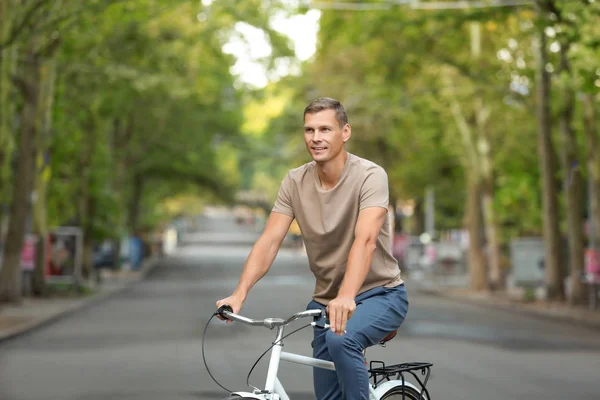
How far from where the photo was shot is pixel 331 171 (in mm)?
5188

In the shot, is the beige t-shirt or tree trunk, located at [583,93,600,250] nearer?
the beige t-shirt

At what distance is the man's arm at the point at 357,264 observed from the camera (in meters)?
4.80

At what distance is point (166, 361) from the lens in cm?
1445

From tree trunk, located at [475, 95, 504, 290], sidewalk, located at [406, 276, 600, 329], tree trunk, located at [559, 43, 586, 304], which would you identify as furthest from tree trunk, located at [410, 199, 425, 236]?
tree trunk, located at [559, 43, 586, 304]

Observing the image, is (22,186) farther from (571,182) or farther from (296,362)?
(296,362)

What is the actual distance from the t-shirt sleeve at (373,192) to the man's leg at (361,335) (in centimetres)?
39

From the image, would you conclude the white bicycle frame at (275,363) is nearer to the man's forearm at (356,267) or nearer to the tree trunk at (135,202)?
the man's forearm at (356,267)

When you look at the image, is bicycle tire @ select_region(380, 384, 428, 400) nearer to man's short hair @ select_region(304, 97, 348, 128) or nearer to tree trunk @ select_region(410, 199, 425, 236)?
man's short hair @ select_region(304, 97, 348, 128)

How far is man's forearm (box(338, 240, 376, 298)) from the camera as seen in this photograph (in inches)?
191

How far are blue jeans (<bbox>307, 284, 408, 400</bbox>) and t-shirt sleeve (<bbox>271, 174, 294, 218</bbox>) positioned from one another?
1.46 feet

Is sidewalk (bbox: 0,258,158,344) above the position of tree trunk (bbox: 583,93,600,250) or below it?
below

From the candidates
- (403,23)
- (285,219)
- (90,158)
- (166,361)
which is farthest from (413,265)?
(285,219)

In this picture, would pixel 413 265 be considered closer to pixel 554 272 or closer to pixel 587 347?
pixel 554 272

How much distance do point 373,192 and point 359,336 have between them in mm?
573
